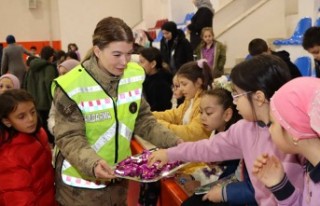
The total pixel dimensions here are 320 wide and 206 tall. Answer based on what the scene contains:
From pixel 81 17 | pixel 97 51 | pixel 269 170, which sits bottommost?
pixel 269 170

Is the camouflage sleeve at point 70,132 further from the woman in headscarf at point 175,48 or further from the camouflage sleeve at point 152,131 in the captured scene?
the woman in headscarf at point 175,48

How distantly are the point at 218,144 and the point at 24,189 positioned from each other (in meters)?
1.11

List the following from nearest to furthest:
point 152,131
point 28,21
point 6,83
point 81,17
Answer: point 152,131 → point 6,83 → point 81,17 → point 28,21

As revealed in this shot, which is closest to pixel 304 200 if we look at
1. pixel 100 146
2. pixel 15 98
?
pixel 100 146

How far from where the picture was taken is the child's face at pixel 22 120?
2.59 meters

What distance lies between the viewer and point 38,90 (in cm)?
648

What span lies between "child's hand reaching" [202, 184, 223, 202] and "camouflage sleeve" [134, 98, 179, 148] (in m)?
0.42

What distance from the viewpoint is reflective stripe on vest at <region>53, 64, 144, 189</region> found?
2.17 metres

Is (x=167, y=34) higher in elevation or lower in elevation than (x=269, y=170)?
higher

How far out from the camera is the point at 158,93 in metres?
4.73

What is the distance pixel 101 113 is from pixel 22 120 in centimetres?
66

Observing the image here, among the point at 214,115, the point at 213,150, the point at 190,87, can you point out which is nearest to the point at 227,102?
the point at 214,115

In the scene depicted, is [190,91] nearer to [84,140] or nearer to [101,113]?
[101,113]

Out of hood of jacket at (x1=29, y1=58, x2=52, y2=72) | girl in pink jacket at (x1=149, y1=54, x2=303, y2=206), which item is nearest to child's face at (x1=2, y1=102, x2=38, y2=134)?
girl in pink jacket at (x1=149, y1=54, x2=303, y2=206)
